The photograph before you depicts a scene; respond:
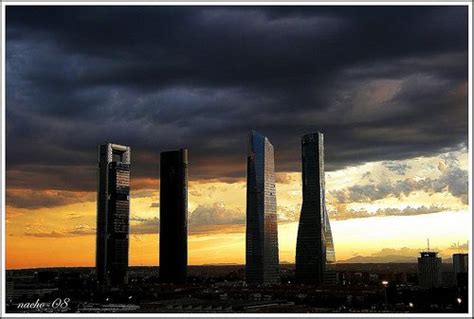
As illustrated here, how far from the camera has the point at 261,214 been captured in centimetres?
6128

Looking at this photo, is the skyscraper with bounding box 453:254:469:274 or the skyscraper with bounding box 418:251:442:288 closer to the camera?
the skyscraper with bounding box 453:254:469:274

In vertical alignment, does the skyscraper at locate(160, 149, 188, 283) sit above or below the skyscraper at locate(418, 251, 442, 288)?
above

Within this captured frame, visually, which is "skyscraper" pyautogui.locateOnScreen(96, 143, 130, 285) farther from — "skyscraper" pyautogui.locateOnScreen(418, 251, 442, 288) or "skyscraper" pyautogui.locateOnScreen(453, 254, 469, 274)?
"skyscraper" pyautogui.locateOnScreen(453, 254, 469, 274)

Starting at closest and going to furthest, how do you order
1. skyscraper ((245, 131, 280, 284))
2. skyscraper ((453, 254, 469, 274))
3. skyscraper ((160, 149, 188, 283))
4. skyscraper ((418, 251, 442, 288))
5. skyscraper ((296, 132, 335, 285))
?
1. skyscraper ((453, 254, 469, 274))
2. skyscraper ((418, 251, 442, 288))
3. skyscraper ((296, 132, 335, 285))
4. skyscraper ((245, 131, 280, 284))
5. skyscraper ((160, 149, 188, 283))

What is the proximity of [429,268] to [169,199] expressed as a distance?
26.9 metres

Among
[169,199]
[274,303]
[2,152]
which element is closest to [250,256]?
[169,199]

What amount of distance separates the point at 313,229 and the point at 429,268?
923 centimetres

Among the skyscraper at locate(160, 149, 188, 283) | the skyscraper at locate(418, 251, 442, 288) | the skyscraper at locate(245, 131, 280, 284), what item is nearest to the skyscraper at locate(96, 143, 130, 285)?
the skyscraper at locate(160, 149, 188, 283)

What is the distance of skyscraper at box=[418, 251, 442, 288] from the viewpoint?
5328cm

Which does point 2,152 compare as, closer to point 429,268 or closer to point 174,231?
point 429,268

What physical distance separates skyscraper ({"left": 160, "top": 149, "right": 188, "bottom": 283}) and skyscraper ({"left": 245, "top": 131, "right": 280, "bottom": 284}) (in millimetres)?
9748

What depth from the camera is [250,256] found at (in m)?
62.8

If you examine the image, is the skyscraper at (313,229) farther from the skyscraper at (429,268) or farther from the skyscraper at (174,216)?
the skyscraper at (174,216)

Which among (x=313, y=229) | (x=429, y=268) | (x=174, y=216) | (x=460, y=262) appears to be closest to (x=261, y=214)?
(x=313, y=229)
